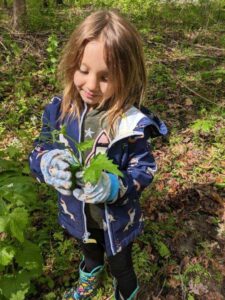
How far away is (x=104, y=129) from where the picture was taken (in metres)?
2.12

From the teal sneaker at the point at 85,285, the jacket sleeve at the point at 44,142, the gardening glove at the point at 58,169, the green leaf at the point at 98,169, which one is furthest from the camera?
the teal sneaker at the point at 85,285

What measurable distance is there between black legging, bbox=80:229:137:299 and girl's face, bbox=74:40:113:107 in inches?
37.2

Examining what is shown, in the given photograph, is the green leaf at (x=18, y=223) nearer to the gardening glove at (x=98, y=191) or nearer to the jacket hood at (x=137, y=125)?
the gardening glove at (x=98, y=191)

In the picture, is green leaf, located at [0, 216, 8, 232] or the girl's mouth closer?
the girl's mouth

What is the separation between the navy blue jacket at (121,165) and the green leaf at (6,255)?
0.40 metres

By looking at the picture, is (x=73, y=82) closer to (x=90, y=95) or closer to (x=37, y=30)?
(x=90, y=95)

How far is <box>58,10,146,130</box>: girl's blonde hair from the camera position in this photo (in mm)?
1901

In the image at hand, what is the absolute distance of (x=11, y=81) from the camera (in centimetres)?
541

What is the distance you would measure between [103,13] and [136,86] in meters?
0.45

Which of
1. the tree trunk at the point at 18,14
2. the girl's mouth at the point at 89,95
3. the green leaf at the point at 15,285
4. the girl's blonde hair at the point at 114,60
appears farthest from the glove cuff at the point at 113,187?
the tree trunk at the point at 18,14

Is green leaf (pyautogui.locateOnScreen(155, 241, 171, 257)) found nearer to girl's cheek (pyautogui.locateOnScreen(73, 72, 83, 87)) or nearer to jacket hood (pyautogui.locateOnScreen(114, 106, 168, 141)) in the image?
jacket hood (pyautogui.locateOnScreen(114, 106, 168, 141))

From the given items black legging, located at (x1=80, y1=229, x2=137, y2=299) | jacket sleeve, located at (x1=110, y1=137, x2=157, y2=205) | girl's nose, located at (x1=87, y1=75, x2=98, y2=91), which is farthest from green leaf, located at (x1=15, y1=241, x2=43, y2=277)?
girl's nose, located at (x1=87, y1=75, x2=98, y2=91)

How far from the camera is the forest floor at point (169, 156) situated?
3191 mm

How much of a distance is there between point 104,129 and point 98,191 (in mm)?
431
